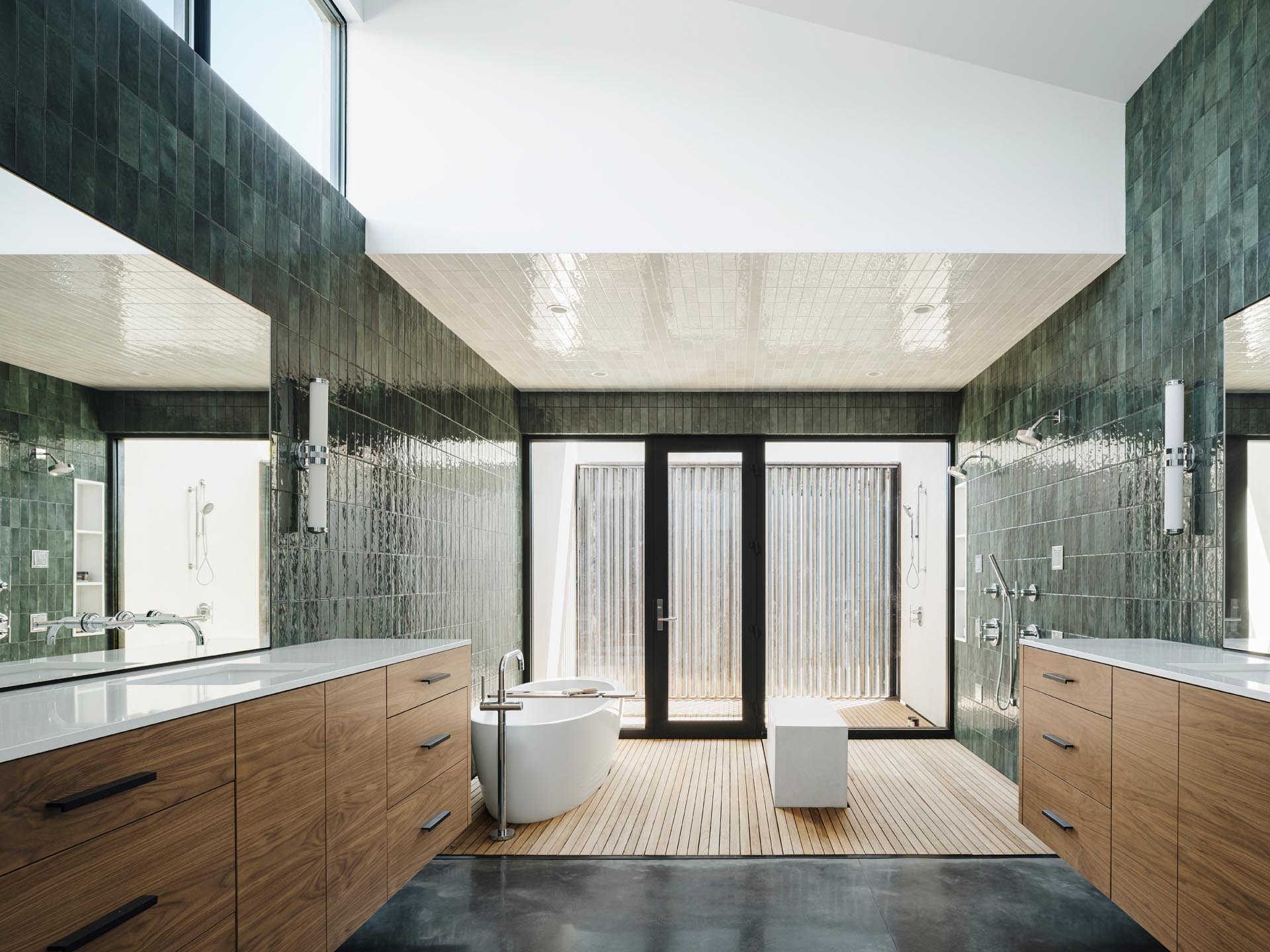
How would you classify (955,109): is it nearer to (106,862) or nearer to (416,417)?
(416,417)

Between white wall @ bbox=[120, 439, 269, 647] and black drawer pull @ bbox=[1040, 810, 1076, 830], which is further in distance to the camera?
black drawer pull @ bbox=[1040, 810, 1076, 830]

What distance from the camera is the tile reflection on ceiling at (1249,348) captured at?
2607 mm

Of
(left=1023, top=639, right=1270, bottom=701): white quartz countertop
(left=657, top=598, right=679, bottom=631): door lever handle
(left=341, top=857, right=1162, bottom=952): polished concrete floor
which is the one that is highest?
(left=1023, top=639, right=1270, bottom=701): white quartz countertop

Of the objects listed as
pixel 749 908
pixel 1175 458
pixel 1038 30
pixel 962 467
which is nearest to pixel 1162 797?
pixel 1175 458

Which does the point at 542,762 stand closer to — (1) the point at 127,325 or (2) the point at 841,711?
(1) the point at 127,325

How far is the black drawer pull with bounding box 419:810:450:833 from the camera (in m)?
2.89

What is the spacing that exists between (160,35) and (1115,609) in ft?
11.8

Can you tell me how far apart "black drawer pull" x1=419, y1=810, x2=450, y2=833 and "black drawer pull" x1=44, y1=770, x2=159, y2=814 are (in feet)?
4.82

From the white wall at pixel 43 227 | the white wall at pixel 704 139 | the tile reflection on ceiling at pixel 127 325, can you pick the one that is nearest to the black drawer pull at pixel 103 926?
the tile reflection on ceiling at pixel 127 325

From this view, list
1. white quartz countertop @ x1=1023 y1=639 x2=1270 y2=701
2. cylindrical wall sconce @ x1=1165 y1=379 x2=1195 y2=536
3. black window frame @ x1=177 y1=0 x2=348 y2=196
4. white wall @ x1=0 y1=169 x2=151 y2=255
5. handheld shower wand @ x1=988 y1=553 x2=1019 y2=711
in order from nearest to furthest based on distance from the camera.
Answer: white wall @ x1=0 y1=169 x2=151 y2=255, white quartz countertop @ x1=1023 y1=639 x2=1270 y2=701, cylindrical wall sconce @ x1=1165 y1=379 x2=1195 y2=536, black window frame @ x1=177 y1=0 x2=348 y2=196, handheld shower wand @ x1=988 y1=553 x2=1019 y2=711

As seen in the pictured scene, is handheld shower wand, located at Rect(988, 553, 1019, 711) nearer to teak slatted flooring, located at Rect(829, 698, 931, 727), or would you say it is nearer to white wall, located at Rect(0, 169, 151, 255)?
teak slatted flooring, located at Rect(829, 698, 931, 727)

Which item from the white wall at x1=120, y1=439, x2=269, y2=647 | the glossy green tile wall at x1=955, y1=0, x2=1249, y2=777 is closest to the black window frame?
the white wall at x1=120, y1=439, x2=269, y2=647

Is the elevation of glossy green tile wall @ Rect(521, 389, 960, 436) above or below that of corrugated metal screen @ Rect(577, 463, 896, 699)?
above

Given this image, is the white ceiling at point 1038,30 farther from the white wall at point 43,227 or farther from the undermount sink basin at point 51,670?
the undermount sink basin at point 51,670
